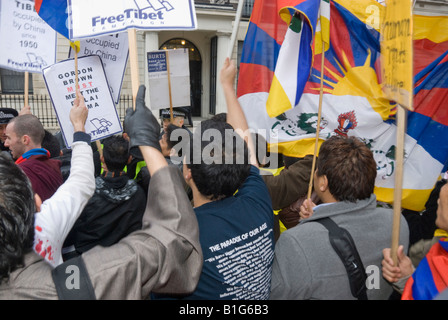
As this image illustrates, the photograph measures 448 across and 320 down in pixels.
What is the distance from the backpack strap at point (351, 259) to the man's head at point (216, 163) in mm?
522

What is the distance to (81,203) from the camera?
4.73 feet

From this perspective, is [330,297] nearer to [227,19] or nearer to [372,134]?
[372,134]

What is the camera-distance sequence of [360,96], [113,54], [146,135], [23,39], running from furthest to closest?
[23,39], [113,54], [360,96], [146,135]

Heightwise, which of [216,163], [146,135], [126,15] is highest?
[126,15]

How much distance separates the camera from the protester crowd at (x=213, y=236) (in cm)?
95

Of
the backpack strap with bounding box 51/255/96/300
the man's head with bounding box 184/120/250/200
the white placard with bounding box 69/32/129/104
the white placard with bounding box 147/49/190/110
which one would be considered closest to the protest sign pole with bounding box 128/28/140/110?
the man's head with bounding box 184/120/250/200

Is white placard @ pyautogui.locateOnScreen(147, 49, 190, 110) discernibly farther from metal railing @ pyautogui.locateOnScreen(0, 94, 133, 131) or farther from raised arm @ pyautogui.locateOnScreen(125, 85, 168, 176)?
metal railing @ pyautogui.locateOnScreen(0, 94, 133, 131)

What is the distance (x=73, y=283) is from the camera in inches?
34.6

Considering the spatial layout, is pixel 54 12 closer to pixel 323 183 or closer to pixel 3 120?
pixel 323 183

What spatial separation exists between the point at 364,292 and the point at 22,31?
3.67 metres

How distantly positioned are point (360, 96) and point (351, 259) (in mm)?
1904

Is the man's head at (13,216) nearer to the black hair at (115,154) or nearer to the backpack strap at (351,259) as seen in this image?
the backpack strap at (351,259)

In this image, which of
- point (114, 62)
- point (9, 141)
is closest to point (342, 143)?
point (114, 62)

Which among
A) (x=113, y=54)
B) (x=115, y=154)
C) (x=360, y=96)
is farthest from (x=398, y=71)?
Result: (x=113, y=54)
